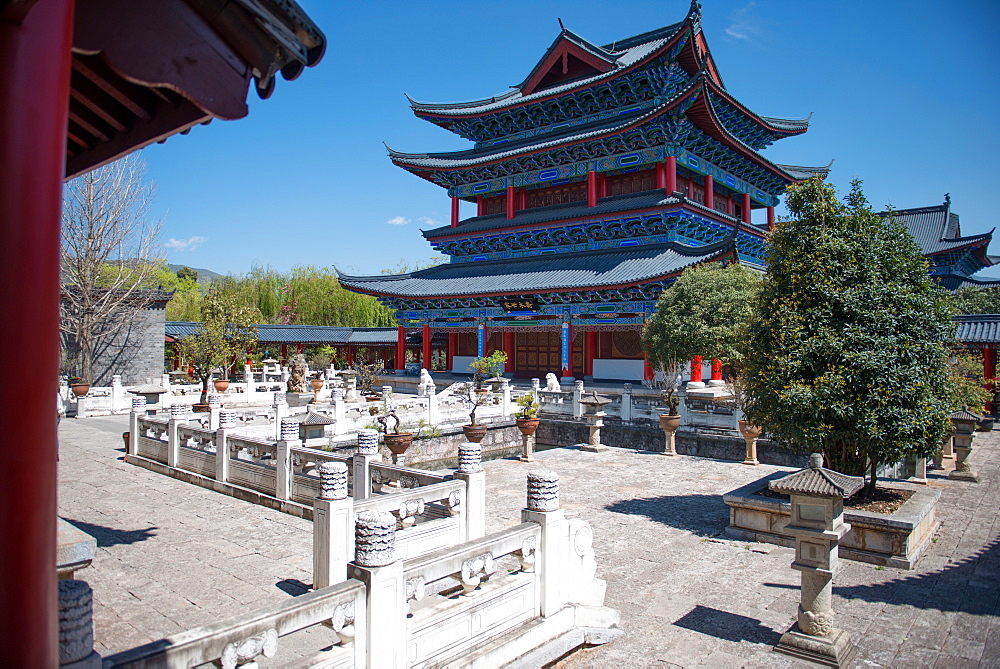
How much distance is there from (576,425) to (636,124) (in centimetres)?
1292

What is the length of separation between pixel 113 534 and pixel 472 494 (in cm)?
488

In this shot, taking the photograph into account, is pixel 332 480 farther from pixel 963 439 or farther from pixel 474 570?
pixel 963 439

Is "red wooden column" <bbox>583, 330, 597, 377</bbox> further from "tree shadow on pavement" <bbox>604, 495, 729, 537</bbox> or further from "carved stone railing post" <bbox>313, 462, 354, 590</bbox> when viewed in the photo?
"carved stone railing post" <bbox>313, 462, 354, 590</bbox>

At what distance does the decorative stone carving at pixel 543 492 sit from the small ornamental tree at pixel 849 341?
4.17 meters

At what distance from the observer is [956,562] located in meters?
7.48

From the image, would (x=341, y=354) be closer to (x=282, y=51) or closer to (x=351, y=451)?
(x=351, y=451)

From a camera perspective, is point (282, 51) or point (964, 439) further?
point (964, 439)

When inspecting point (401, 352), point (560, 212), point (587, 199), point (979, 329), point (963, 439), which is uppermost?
point (587, 199)

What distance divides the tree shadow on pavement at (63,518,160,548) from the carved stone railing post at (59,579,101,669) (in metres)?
6.20

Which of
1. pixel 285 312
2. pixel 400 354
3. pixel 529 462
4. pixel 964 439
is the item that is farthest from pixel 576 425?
pixel 285 312

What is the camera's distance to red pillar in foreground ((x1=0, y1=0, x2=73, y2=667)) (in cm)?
175

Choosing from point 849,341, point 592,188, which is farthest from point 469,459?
point 592,188

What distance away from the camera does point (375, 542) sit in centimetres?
399

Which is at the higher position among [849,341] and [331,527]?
[849,341]
